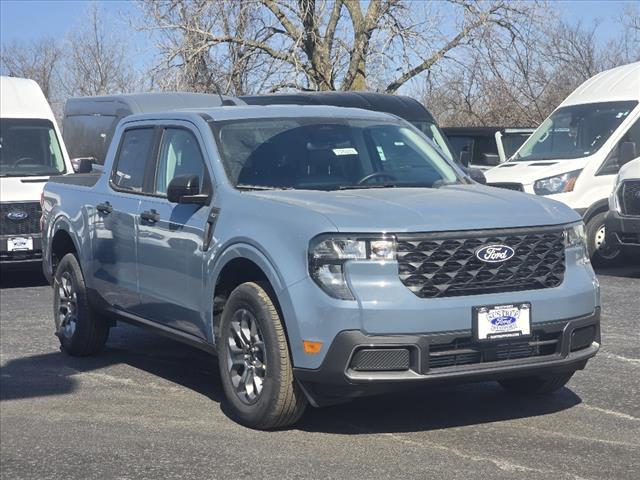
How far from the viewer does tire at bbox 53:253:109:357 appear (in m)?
8.83

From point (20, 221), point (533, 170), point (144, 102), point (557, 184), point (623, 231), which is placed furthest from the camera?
point (144, 102)

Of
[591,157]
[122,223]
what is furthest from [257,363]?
[591,157]

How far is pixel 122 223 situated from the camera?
8047mm

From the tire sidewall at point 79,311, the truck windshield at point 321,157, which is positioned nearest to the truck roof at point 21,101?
the tire sidewall at point 79,311

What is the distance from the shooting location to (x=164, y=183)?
779 centimetres

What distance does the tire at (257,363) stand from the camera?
6.16m

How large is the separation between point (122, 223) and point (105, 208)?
36 centimetres

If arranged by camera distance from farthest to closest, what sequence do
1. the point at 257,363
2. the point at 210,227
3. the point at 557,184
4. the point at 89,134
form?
1. the point at 89,134
2. the point at 557,184
3. the point at 210,227
4. the point at 257,363

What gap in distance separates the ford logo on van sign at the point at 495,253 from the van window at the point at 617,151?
8.43 meters

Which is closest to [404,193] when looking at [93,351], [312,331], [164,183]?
[312,331]

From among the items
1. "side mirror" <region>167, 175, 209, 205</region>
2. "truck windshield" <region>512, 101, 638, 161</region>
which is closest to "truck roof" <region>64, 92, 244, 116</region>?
"truck windshield" <region>512, 101, 638, 161</region>

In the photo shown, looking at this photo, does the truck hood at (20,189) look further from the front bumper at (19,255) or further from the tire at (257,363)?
the tire at (257,363)

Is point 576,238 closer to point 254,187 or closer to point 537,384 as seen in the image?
point 537,384

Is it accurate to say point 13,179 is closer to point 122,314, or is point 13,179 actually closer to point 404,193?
point 122,314
